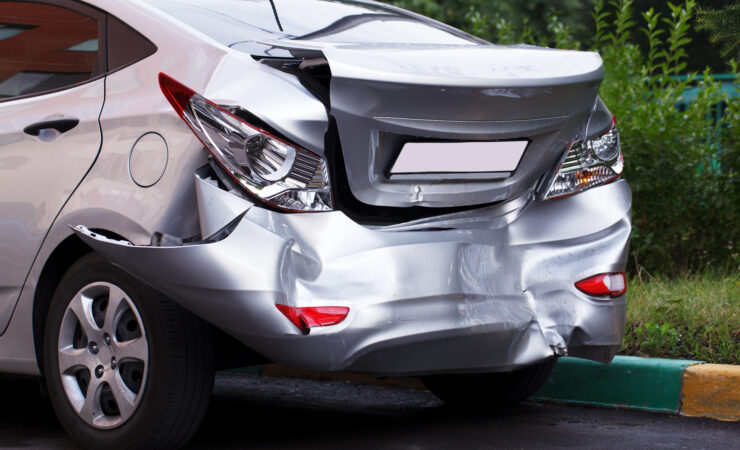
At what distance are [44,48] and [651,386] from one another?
2.61m

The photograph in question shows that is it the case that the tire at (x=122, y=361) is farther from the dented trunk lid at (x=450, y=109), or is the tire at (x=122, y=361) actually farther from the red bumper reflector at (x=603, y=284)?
the red bumper reflector at (x=603, y=284)

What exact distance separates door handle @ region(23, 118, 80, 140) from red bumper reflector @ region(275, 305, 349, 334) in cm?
104

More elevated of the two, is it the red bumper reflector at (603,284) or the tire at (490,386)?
the red bumper reflector at (603,284)

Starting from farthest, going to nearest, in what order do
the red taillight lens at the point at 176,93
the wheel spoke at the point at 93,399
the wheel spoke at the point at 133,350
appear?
1. the wheel spoke at the point at 93,399
2. the wheel spoke at the point at 133,350
3. the red taillight lens at the point at 176,93

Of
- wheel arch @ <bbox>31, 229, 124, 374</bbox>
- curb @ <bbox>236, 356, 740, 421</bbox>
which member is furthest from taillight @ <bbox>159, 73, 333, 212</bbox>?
curb @ <bbox>236, 356, 740, 421</bbox>

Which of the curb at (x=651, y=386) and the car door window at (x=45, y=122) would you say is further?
the curb at (x=651, y=386)

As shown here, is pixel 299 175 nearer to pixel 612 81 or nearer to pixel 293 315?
pixel 293 315

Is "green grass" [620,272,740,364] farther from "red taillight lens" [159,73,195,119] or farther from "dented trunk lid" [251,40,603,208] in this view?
"red taillight lens" [159,73,195,119]

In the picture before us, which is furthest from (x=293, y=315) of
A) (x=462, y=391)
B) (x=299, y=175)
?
(x=462, y=391)

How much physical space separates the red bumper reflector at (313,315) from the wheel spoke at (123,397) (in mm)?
653

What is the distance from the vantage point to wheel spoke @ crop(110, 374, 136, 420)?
3.28 meters

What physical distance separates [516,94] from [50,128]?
1.51 m

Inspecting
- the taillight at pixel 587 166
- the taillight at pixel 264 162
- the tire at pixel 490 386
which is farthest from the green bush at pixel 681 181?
the taillight at pixel 264 162

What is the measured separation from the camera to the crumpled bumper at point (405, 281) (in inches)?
116
